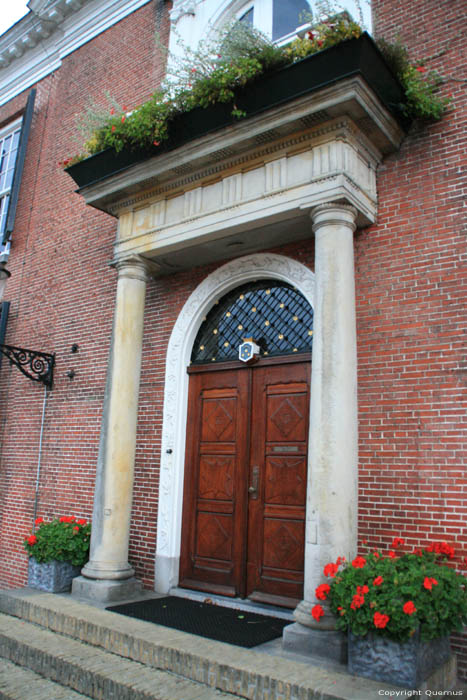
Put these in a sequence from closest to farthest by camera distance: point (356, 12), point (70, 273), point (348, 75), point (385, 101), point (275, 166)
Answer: point (348, 75) → point (385, 101) → point (275, 166) → point (356, 12) → point (70, 273)

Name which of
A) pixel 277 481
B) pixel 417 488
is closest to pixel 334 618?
pixel 417 488

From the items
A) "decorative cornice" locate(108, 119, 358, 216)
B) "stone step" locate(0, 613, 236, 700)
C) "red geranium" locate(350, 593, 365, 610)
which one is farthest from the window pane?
"red geranium" locate(350, 593, 365, 610)

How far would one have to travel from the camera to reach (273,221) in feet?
19.3

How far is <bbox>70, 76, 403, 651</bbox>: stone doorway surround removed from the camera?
16.0 ft

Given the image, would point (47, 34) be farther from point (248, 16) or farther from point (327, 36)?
point (327, 36)

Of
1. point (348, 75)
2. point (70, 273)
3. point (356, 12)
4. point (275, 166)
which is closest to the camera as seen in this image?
point (348, 75)

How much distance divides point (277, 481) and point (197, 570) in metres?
1.53

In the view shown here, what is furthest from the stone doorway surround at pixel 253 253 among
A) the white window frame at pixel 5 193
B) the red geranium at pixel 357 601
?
the white window frame at pixel 5 193

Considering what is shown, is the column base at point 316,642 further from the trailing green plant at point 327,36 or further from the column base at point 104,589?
the trailing green plant at point 327,36

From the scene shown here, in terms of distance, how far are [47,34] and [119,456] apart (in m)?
8.82

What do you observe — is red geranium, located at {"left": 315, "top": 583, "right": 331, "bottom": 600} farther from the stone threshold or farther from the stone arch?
the stone arch

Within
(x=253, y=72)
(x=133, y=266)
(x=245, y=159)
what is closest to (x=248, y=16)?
(x=253, y=72)

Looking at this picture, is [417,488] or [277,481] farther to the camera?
[277,481]

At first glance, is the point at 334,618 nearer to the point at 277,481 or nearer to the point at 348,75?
the point at 277,481
